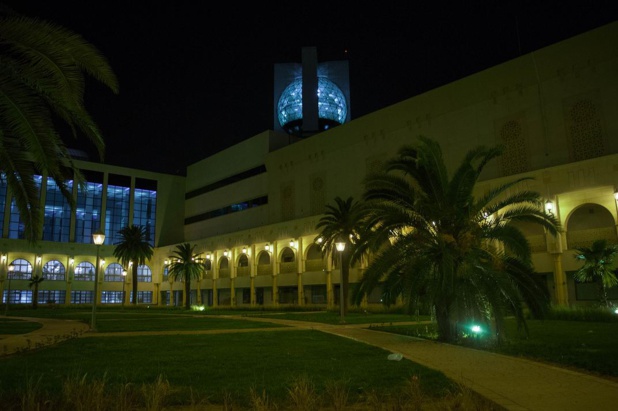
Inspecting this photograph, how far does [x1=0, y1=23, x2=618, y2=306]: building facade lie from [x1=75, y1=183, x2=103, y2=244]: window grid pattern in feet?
0.70

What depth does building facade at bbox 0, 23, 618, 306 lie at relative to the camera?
33969 millimetres

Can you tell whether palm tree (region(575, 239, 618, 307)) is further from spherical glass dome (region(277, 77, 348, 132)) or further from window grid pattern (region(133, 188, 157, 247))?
window grid pattern (region(133, 188, 157, 247))

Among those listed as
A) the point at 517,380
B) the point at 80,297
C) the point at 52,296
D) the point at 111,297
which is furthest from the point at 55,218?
the point at 517,380

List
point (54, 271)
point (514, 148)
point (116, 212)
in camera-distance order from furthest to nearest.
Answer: point (116, 212) < point (54, 271) < point (514, 148)

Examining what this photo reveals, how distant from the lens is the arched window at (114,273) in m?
76.4

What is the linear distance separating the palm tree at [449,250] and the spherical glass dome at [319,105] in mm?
55221

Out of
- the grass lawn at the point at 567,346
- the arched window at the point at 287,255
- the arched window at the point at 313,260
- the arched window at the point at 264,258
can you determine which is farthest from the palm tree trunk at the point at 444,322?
the arched window at the point at 264,258

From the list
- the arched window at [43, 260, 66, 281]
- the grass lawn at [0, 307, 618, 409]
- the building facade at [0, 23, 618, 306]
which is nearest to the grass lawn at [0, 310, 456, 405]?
the grass lawn at [0, 307, 618, 409]

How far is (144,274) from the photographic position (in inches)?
3155

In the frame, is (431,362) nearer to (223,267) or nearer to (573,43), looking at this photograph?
(573,43)

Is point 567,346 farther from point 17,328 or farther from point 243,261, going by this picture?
point 243,261

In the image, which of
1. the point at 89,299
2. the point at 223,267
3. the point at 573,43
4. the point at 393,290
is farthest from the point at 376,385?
the point at 89,299

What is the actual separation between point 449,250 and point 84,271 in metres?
70.2

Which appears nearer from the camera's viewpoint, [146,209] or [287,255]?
[287,255]
